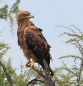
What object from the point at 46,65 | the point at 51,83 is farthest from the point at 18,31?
the point at 51,83

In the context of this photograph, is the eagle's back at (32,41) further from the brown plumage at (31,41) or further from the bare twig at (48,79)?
the bare twig at (48,79)

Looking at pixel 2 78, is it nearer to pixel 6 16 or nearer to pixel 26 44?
pixel 6 16

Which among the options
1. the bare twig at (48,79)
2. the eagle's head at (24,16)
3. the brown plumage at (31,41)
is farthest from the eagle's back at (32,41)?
the bare twig at (48,79)

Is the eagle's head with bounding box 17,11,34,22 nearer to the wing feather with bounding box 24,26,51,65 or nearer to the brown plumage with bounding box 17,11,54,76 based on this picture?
the brown plumage with bounding box 17,11,54,76

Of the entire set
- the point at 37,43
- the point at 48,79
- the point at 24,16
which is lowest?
the point at 48,79

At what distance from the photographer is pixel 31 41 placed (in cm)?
801

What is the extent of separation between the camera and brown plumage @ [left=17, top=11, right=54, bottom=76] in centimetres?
782

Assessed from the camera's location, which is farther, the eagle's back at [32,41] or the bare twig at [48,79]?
the eagle's back at [32,41]

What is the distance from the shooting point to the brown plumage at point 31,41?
7.82 metres

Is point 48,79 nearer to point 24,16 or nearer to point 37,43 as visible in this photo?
point 37,43

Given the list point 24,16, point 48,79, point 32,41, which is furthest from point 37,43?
point 48,79

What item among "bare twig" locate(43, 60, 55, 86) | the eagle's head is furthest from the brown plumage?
"bare twig" locate(43, 60, 55, 86)

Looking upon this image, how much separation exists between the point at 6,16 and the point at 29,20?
26.1 feet

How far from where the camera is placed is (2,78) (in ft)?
48.5
